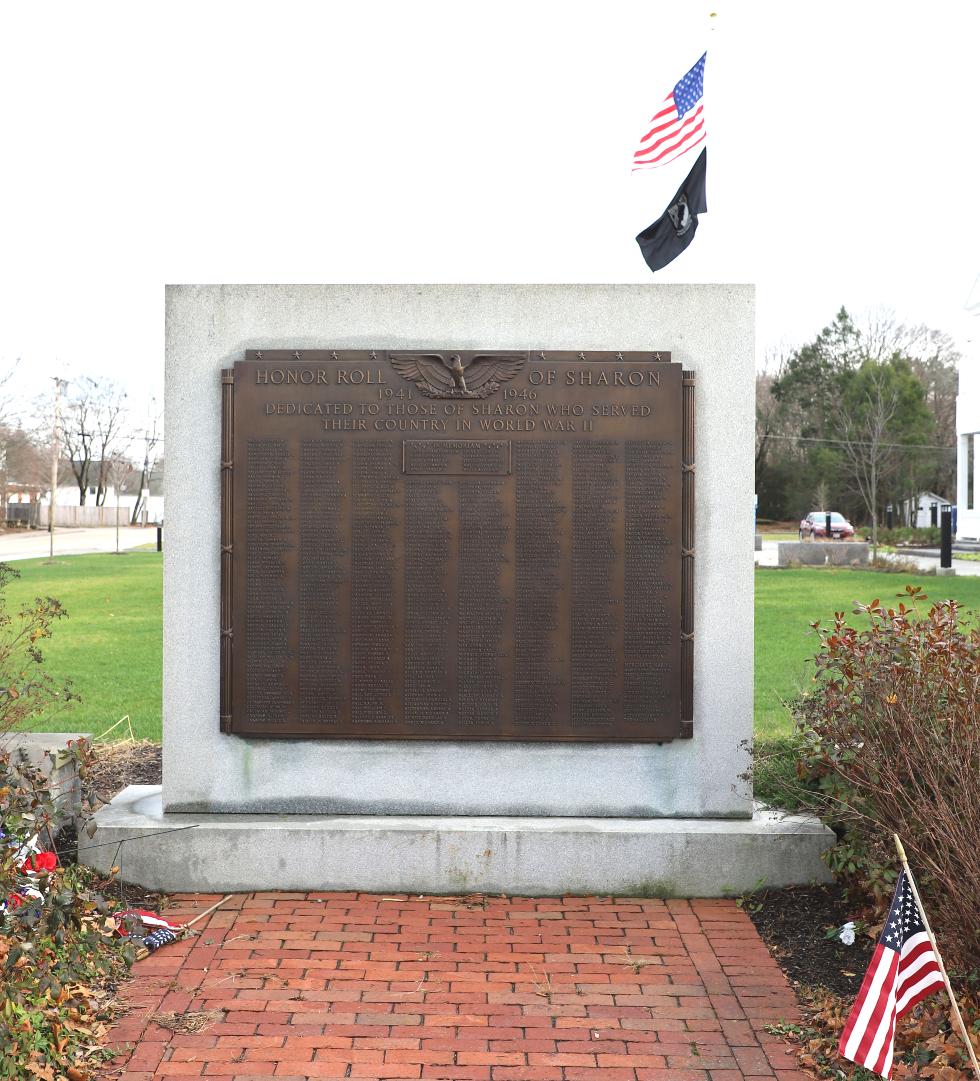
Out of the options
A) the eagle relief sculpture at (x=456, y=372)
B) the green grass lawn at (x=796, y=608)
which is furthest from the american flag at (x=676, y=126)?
the green grass lawn at (x=796, y=608)

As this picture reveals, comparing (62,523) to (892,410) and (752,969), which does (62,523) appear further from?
(752,969)

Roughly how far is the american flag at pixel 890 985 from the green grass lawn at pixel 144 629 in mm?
4254

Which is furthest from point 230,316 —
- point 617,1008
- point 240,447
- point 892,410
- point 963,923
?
point 892,410

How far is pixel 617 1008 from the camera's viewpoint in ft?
15.4

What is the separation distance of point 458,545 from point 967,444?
1689 inches

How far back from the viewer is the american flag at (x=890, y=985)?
3.64 metres

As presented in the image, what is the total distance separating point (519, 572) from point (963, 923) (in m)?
2.72

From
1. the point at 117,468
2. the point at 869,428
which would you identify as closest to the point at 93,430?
the point at 117,468

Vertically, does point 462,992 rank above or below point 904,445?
below

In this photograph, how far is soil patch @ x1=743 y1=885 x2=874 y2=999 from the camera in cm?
494

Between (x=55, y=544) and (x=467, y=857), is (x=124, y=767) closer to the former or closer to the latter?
(x=467, y=857)

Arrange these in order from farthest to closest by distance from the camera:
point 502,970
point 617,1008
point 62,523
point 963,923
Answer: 1. point 62,523
2. point 502,970
3. point 617,1008
4. point 963,923

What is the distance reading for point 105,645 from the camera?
49.0ft

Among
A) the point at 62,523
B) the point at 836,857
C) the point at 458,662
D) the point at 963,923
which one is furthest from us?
the point at 62,523
